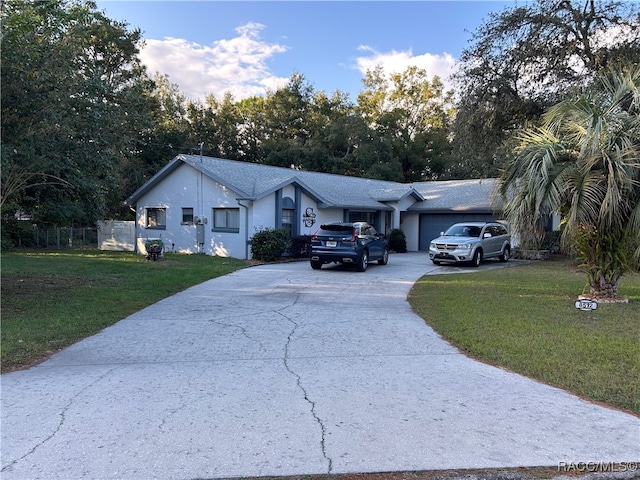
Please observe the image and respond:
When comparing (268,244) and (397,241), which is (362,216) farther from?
(268,244)

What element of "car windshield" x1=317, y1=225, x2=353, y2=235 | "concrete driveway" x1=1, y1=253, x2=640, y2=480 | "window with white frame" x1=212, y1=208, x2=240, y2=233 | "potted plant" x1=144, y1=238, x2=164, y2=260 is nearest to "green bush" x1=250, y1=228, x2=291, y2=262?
"window with white frame" x1=212, y1=208, x2=240, y2=233

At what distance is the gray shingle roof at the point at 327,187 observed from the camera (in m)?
21.4

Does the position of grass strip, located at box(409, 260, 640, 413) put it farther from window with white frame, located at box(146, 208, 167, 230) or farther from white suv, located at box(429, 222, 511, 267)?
window with white frame, located at box(146, 208, 167, 230)

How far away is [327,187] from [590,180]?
17535 millimetres

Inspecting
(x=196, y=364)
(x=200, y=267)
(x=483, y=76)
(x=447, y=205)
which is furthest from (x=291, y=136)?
(x=196, y=364)

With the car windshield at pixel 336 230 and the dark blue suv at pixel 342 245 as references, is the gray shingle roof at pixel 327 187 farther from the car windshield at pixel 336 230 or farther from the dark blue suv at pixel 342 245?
the dark blue suv at pixel 342 245

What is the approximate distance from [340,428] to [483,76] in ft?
66.2

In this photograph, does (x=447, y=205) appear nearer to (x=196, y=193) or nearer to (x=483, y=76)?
(x=483, y=76)

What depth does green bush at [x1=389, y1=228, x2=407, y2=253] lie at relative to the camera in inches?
1030

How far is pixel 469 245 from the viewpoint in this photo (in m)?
18.4

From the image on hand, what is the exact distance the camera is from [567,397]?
16.3 ft

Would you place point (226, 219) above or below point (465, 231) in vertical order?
above

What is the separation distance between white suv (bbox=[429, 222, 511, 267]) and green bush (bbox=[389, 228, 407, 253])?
6.24 metres

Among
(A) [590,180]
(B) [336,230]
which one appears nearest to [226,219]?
(B) [336,230]
